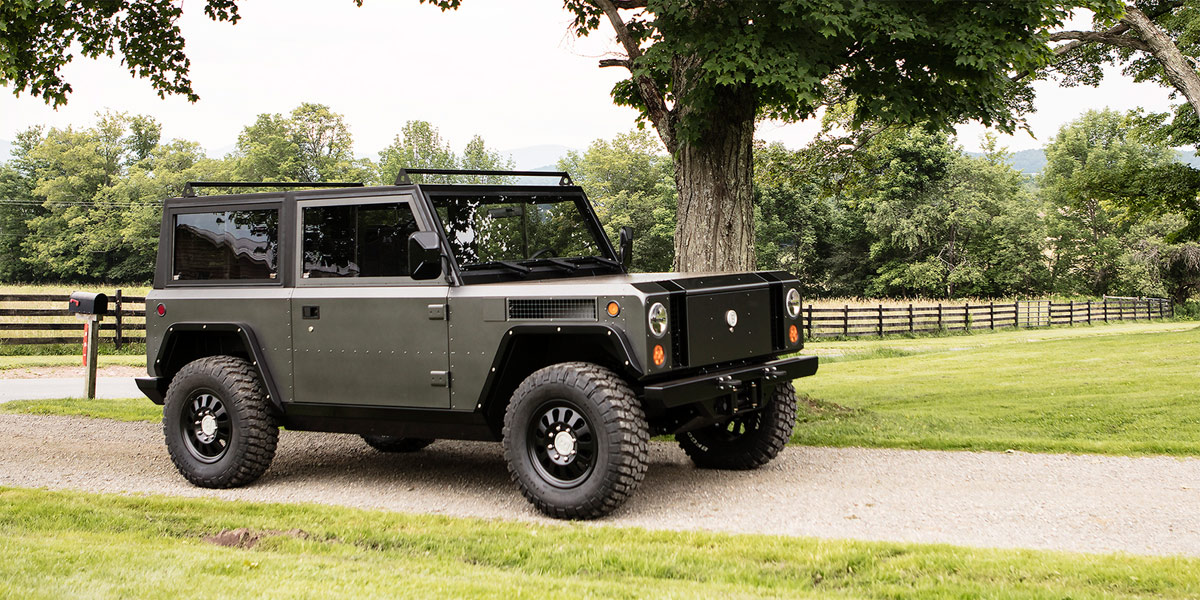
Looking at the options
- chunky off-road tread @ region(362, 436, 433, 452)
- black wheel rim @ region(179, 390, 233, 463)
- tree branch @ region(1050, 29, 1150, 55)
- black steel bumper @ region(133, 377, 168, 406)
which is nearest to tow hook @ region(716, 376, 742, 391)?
chunky off-road tread @ region(362, 436, 433, 452)

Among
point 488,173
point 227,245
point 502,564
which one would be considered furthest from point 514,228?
point 502,564

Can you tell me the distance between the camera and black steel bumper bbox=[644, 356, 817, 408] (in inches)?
242

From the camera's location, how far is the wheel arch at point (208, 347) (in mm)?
7602

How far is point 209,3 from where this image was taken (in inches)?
545

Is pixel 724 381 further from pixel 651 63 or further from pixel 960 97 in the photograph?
pixel 960 97

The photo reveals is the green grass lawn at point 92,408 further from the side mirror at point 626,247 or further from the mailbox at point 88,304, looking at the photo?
the side mirror at point 626,247

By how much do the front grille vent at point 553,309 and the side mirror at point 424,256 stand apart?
2.06ft

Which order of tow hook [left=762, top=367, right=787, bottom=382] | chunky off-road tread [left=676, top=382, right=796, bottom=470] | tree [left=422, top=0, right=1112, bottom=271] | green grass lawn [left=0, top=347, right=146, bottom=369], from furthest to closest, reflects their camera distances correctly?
1. green grass lawn [left=0, top=347, right=146, bottom=369]
2. tree [left=422, top=0, right=1112, bottom=271]
3. chunky off-road tread [left=676, top=382, right=796, bottom=470]
4. tow hook [left=762, top=367, right=787, bottom=382]

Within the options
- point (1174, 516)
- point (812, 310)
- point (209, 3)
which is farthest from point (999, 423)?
point (812, 310)

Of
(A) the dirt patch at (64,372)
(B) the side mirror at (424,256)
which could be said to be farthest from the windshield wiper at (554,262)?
(A) the dirt patch at (64,372)

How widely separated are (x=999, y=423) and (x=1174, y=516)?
18.3 ft

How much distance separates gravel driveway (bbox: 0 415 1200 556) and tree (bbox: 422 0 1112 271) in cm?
294

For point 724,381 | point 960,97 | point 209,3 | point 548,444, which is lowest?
point 548,444

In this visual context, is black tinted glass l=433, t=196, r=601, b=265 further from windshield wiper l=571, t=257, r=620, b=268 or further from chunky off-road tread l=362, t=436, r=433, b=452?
chunky off-road tread l=362, t=436, r=433, b=452
